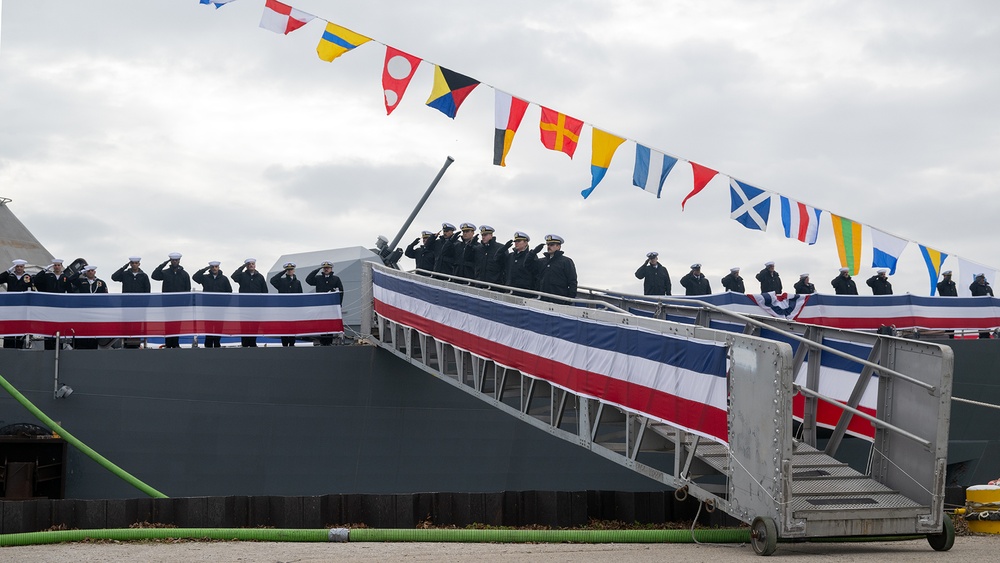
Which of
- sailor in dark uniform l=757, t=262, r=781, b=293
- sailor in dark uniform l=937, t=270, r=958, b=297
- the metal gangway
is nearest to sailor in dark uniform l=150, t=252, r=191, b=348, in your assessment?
the metal gangway

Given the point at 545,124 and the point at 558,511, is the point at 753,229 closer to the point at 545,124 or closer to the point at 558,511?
the point at 545,124

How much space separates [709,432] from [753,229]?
8.49m

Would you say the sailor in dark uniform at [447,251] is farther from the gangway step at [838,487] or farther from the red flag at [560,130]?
the gangway step at [838,487]

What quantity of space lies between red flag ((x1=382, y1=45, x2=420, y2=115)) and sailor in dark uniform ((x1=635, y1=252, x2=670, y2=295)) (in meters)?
5.47

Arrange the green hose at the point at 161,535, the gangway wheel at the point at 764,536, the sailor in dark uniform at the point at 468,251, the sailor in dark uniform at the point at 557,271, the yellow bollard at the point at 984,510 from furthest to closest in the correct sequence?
the sailor in dark uniform at the point at 468,251, the sailor in dark uniform at the point at 557,271, the yellow bollard at the point at 984,510, the green hose at the point at 161,535, the gangway wheel at the point at 764,536

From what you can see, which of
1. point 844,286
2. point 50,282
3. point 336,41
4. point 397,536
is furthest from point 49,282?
point 844,286

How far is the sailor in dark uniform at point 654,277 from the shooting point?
18.2m

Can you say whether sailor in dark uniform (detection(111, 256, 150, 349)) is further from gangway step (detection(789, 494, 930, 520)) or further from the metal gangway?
gangway step (detection(789, 494, 930, 520))

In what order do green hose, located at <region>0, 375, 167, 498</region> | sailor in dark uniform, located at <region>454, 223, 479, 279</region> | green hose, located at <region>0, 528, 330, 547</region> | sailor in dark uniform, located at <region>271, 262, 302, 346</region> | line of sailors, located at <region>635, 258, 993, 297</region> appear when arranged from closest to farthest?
green hose, located at <region>0, 528, 330, 547</region> < green hose, located at <region>0, 375, 167, 498</region> < sailor in dark uniform, located at <region>454, 223, 479, 279</region> < sailor in dark uniform, located at <region>271, 262, 302, 346</region> < line of sailors, located at <region>635, 258, 993, 297</region>

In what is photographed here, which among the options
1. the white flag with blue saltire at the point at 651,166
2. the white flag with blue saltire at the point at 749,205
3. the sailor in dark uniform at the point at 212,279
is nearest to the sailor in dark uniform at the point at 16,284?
the sailor in dark uniform at the point at 212,279

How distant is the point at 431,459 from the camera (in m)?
16.6

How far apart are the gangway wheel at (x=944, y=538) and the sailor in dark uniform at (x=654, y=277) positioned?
32.3 feet

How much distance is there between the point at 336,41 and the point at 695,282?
832 centimetres

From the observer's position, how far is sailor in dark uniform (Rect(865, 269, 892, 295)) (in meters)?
20.6
